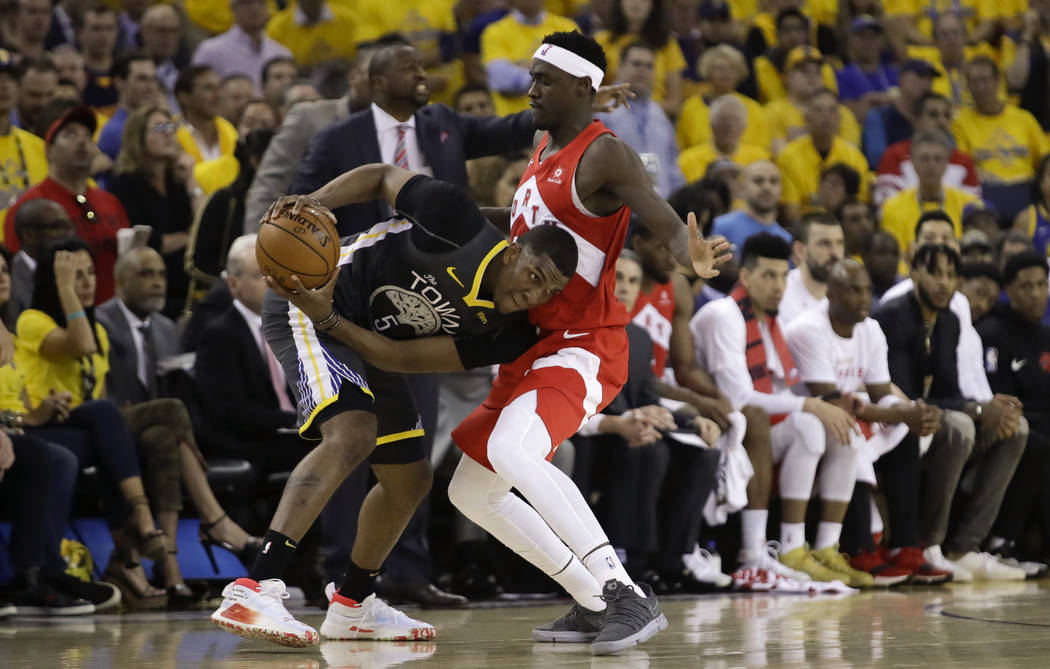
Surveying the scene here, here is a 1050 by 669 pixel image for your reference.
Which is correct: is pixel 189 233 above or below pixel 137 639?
above

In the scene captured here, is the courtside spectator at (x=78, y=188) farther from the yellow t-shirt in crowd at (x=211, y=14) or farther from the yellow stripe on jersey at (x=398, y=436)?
the yellow t-shirt in crowd at (x=211, y=14)

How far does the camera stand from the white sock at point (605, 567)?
5164 mm

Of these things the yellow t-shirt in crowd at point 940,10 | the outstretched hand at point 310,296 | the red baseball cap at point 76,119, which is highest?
the yellow t-shirt in crowd at point 940,10

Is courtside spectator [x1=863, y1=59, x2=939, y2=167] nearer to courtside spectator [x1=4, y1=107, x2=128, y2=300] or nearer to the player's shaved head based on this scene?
the player's shaved head

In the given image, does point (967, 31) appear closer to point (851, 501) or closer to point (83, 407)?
point (851, 501)

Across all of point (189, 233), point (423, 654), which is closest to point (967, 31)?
point (189, 233)

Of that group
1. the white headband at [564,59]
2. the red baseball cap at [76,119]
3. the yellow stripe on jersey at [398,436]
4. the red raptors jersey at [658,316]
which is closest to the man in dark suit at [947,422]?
the red raptors jersey at [658,316]

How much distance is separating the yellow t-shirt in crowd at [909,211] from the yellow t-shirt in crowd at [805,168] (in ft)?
1.29

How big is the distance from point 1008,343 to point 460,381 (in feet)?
13.3

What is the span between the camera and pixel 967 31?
51.8ft

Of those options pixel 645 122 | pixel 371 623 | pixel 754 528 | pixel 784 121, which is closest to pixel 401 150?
pixel 371 623

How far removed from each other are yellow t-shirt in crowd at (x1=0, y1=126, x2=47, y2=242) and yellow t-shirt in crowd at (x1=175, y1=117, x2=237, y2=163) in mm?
939

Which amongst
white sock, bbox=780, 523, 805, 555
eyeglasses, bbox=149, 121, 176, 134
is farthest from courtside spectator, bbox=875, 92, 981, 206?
eyeglasses, bbox=149, 121, 176, 134

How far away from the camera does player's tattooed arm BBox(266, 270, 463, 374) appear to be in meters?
A: 4.91
